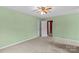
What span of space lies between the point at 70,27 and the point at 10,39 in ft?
11.6

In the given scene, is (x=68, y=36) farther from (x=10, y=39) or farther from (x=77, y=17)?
(x=10, y=39)

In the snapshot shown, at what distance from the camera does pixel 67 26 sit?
217 inches

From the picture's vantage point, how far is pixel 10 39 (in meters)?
4.10

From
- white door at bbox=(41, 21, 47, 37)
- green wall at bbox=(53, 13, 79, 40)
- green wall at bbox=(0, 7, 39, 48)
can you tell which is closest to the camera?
green wall at bbox=(0, 7, 39, 48)

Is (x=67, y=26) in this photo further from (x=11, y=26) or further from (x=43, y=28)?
(x=11, y=26)

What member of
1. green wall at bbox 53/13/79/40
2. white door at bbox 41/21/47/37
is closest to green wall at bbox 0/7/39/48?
green wall at bbox 53/13/79/40

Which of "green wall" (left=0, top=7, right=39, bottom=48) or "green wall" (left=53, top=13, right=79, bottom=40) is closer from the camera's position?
"green wall" (left=0, top=7, right=39, bottom=48)

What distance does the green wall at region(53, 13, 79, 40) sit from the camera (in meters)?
5.06

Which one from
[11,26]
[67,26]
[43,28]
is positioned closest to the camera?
[11,26]

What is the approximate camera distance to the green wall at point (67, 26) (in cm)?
506

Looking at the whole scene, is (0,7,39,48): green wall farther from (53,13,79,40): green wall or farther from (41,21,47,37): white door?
(41,21,47,37): white door

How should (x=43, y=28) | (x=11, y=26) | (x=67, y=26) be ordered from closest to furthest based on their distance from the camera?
(x=11, y=26)
(x=67, y=26)
(x=43, y=28)

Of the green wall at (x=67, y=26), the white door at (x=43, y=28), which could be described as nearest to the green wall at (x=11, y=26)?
the green wall at (x=67, y=26)

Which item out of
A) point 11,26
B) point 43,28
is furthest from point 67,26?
point 11,26
